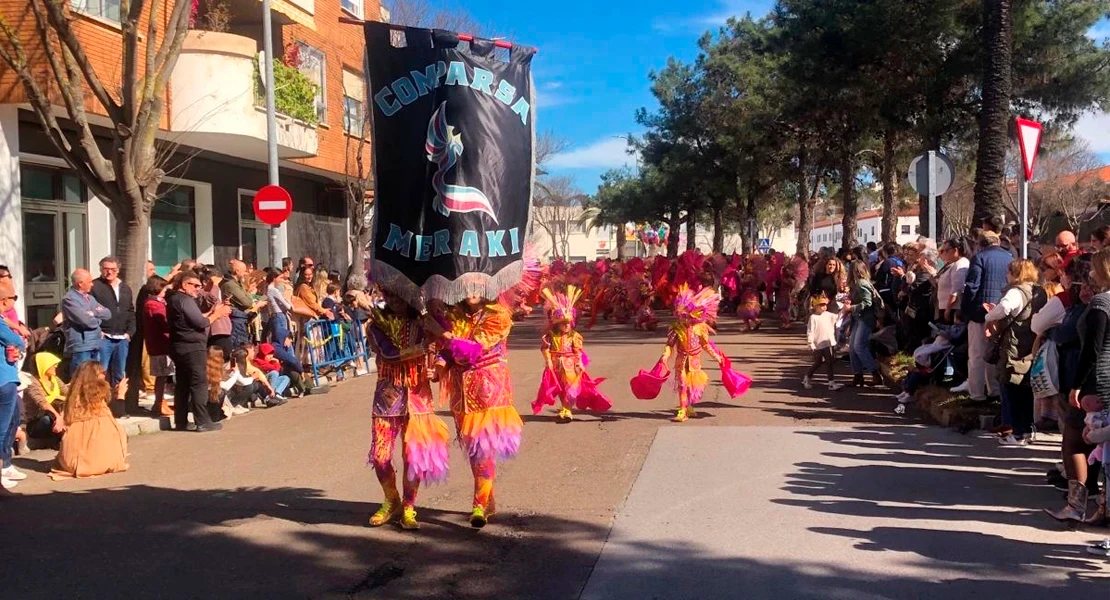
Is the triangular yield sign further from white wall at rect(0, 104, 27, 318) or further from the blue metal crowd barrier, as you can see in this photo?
white wall at rect(0, 104, 27, 318)

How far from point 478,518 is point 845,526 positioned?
2319 millimetres

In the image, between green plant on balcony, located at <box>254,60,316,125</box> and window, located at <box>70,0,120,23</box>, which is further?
green plant on balcony, located at <box>254,60,316,125</box>

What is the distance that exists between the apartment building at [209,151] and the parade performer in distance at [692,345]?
7547 millimetres

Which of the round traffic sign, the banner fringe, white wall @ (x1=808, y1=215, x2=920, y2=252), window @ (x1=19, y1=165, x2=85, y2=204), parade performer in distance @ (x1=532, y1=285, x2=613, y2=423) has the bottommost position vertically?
parade performer in distance @ (x1=532, y1=285, x2=613, y2=423)

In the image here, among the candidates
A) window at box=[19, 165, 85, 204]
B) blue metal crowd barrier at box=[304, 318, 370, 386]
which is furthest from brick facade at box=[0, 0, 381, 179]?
blue metal crowd barrier at box=[304, 318, 370, 386]

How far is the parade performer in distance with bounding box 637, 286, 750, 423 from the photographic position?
366 inches

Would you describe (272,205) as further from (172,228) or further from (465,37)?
(465,37)

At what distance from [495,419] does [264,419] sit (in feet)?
18.7

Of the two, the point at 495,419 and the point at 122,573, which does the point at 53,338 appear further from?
the point at 495,419

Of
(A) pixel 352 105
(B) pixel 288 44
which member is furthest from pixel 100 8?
(A) pixel 352 105

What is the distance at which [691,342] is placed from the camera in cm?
930

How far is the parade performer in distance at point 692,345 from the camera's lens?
929 cm

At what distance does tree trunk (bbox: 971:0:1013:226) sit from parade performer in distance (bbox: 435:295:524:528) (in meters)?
10.7

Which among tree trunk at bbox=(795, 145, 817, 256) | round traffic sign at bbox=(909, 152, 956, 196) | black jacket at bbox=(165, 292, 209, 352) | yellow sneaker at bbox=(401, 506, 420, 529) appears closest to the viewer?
yellow sneaker at bbox=(401, 506, 420, 529)
